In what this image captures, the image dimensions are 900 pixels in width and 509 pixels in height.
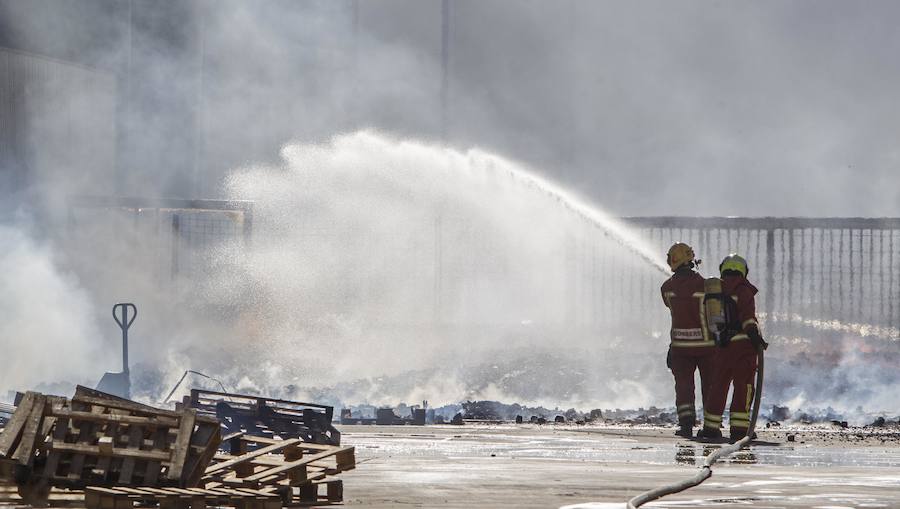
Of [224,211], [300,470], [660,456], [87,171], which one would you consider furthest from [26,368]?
[300,470]

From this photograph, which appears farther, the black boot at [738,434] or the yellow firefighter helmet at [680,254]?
the yellow firefighter helmet at [680,254]

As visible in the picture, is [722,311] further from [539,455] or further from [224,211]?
[224,211]

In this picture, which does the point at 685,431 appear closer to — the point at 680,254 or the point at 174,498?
the point at 680,254

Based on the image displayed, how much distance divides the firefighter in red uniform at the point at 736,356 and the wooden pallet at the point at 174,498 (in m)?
8.45

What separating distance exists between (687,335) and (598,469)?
494 centimetres

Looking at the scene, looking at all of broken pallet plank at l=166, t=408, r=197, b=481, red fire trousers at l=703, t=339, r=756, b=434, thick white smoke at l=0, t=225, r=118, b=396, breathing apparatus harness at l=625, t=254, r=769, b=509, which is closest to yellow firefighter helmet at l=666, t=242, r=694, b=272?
breathing apparatus harness at l=625, t=254, r=769, b=509

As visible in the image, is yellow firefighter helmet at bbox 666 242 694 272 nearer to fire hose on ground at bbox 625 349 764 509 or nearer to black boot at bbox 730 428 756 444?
black boot at bbox 730 428 756 444

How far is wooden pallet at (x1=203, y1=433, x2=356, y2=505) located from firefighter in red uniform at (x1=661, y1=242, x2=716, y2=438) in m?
6.98

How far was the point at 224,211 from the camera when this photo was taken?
42.9 metres

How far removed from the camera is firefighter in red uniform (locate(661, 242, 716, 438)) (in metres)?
16.8

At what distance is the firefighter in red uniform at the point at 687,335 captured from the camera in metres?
16.8

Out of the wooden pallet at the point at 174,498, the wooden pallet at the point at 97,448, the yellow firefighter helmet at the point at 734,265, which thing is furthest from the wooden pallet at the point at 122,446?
the yellow firefighter helmet at the point at 734,265

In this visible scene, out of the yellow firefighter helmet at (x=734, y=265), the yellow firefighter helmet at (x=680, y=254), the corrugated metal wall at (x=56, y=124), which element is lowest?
the yellow firefighter helmet at (x=734, y=265)

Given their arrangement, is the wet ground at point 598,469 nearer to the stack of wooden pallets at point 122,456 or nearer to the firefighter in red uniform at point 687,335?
the firefighter in red uniform at point 687,335
